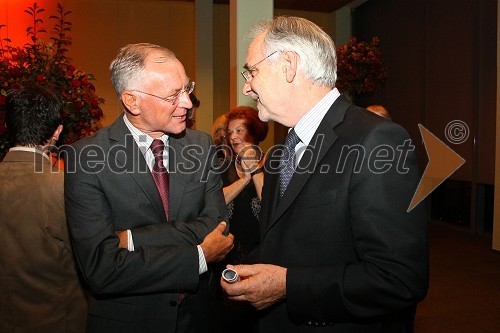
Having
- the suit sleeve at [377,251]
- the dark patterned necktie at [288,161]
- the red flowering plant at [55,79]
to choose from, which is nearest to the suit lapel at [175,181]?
the dark patterned necktie at [288,161]

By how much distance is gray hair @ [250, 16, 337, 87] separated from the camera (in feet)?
4.80

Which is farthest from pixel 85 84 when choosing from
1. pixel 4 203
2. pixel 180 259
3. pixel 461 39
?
pixel 461 39

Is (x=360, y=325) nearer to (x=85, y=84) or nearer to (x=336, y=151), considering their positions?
(x=336, y=151)

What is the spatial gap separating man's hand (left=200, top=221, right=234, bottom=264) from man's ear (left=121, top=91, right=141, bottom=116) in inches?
22.2

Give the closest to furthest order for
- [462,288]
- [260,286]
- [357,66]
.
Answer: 1. [260,286]
2. [462,288]
3. [357,66]

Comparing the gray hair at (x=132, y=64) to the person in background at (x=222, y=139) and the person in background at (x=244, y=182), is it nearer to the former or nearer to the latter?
the person in background at (x=244, y=182)

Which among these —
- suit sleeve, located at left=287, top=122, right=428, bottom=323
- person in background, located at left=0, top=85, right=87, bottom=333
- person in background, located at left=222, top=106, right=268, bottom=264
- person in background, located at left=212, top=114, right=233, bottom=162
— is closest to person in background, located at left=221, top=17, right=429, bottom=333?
suit sleeve, located at left=287, top=122, right=428, bottom=323

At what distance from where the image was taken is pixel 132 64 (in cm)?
179

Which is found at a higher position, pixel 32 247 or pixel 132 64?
pixel 132 64

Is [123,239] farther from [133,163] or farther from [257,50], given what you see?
[257,50]

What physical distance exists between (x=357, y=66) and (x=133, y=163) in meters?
6.44

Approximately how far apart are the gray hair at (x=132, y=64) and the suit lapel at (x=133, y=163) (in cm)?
19

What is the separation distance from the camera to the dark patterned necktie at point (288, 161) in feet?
5.15

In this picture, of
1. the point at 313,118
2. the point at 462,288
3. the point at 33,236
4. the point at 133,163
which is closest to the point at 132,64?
the point at 133,163
